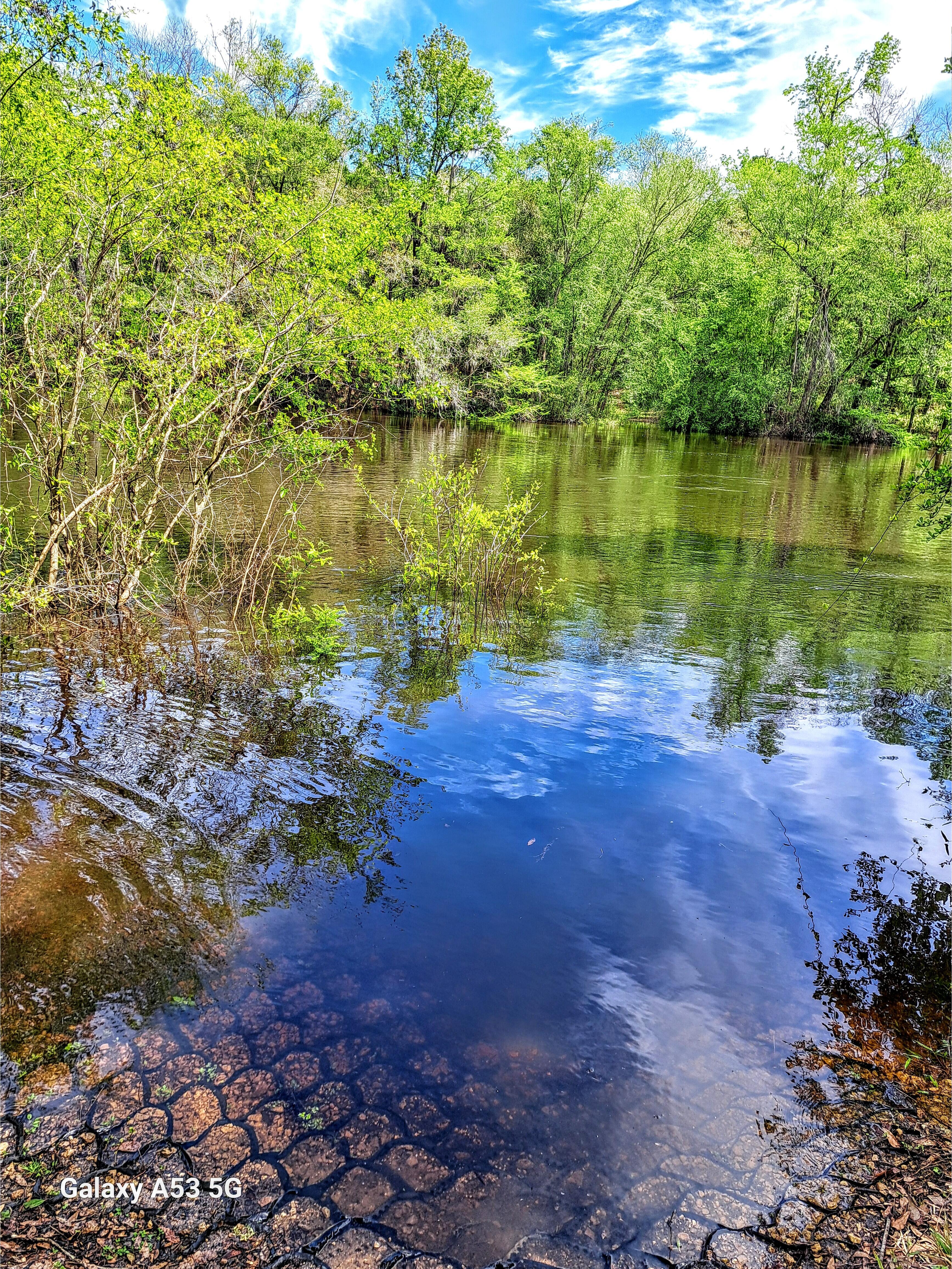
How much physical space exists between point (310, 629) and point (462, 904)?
19.8 ft

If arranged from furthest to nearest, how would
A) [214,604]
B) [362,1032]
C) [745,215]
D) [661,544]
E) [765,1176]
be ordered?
[745,215], [661,544], [214,604], [362,1032], [765,1176]

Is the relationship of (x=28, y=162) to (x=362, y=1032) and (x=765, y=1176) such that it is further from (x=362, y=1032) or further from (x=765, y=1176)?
(x=765, y=1176)

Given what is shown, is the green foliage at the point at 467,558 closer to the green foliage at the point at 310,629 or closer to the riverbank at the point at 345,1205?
the green foliage at the point at 310,629

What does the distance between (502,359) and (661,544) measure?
26.0 m

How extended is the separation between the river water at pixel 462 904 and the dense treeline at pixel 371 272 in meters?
3.13

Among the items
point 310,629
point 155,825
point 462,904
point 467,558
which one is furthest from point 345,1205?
point 467,558

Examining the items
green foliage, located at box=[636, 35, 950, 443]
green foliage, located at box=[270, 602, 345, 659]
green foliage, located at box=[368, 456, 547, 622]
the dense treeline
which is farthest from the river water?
green foliage, located at box=[636, 35, 950, 443]

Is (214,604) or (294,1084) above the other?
(214,604)

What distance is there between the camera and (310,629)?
10.6m

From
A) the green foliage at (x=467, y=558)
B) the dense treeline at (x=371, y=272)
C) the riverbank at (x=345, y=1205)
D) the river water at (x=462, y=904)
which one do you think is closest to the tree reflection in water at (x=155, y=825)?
the river water at (x=462, y=904)

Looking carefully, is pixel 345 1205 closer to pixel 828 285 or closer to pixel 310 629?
pixel 310 629

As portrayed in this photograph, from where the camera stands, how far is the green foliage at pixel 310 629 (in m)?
9.92

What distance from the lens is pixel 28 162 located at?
8.95 meters

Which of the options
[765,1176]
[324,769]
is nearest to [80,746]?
[324,769]
